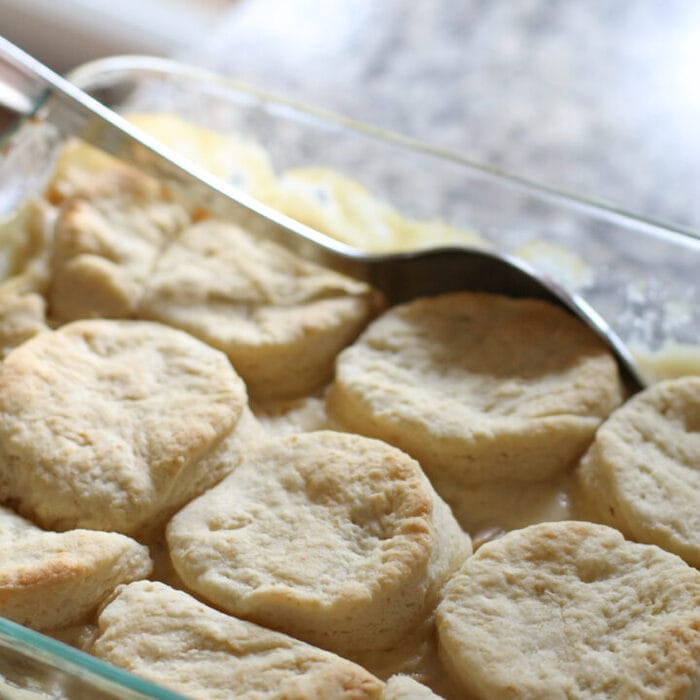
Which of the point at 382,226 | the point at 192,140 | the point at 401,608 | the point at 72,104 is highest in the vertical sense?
the point at 72,104

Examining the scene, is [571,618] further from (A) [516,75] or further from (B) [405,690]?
(A) [516,75]

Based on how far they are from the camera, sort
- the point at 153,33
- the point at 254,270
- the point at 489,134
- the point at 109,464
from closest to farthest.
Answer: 1. the point at 109,464
2. the point at 254,270
3. the point at 489,134
4. the point at 153,33

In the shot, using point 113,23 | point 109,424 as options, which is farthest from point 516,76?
point 109,424

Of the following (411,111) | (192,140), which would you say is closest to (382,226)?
(192,140)

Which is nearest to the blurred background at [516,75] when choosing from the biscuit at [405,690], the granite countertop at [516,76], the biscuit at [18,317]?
the granite countertop at [516,76]

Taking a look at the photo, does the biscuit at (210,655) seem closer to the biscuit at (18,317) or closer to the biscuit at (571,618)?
the biscuit at (571,618)

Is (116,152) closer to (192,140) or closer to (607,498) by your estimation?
(192,140)

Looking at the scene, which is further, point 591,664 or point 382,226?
point 382,226
